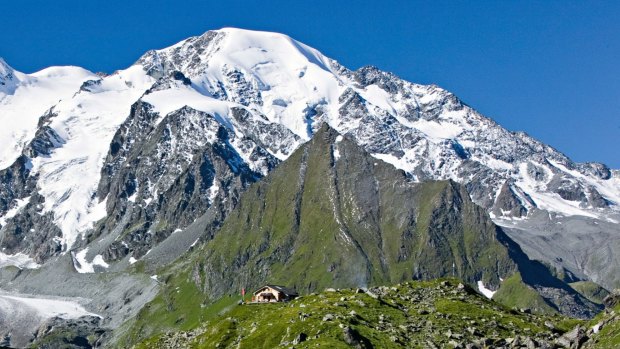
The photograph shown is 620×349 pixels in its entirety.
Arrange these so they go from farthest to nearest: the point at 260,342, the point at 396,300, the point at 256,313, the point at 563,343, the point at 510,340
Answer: the point at 256,313, the point at 396,300, the point at 260,342, the point at 510,340, the point at 563,343

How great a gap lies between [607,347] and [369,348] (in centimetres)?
2969

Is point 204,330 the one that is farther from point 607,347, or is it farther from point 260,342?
point 607,347

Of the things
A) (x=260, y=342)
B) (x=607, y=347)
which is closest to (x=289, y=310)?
(x=260, y=342)

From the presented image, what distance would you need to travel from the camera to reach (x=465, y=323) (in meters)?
103

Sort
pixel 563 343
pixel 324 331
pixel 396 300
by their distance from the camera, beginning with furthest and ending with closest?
pixel 396 300
pixel 324 331
pixel 563 343

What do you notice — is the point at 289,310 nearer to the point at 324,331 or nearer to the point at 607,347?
the point at 324,331

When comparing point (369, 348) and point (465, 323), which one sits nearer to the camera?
point (369, 348)

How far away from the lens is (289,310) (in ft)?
385

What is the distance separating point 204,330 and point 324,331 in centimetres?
3567

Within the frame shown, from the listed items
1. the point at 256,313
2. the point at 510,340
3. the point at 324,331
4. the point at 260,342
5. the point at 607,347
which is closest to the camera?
the point at 607,347

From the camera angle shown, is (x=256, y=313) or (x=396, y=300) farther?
(x=256, y=313)

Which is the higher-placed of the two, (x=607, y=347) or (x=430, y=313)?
(x=430, y=313)

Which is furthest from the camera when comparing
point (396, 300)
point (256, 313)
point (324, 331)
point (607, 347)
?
point (256, 313)

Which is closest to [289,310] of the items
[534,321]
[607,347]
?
[534,321]
